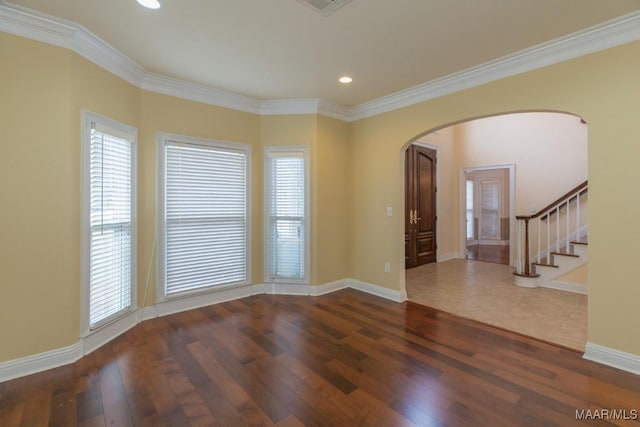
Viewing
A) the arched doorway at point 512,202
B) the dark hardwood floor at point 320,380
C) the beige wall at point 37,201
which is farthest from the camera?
the arched doorway at point 512,202

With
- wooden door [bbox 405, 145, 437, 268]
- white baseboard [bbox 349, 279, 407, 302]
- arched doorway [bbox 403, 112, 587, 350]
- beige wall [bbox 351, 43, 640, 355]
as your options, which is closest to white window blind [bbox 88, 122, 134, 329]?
white baseboard [bbox 349, 279, 407, 302]

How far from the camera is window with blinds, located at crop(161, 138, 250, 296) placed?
3.52 m

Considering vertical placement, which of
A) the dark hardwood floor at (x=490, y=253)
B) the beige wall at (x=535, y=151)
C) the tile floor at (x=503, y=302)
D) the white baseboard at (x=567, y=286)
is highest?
the beige wall at (x=535, y=151)

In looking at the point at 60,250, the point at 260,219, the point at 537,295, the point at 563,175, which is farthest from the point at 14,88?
the point at 563,175

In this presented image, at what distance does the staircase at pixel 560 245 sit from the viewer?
179 inches

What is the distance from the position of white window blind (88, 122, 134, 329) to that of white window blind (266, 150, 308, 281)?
1729mm

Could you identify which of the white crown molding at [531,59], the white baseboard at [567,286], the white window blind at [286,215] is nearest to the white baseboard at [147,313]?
the white window blind at [286,215]

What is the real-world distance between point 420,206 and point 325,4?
4907 mm

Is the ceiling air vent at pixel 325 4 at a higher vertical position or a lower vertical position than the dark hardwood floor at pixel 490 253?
higher

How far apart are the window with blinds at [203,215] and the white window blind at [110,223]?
411 millimetres

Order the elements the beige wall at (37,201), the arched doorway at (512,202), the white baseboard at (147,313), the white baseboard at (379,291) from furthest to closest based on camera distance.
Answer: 1. the white baseboard at (379,291)
2. the arched doorway at (512,202)
3. the white baseboard at (147,313)
4. the beige wall at (37,201)

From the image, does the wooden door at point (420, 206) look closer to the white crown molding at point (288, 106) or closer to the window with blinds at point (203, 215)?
the white crown molding at point (288, 106)

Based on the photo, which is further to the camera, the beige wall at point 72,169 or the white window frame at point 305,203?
the white window frame at point 305,203

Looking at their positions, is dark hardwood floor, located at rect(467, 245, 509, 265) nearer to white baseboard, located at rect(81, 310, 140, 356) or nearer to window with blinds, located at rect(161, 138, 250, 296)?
window with blinds, located at rect(161, 138, 250, 296)
